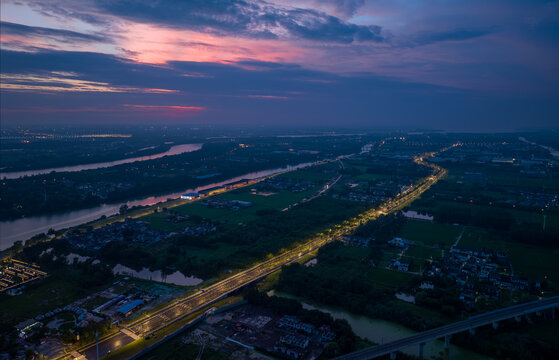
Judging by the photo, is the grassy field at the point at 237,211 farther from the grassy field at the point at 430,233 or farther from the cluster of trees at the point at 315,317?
the cluster of trees at the point at 315,317

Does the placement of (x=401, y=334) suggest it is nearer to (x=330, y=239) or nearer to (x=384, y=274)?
(x=384, y=274)

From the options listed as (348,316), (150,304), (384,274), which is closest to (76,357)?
Result: (150,304)

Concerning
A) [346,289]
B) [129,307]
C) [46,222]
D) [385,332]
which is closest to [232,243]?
[129,307]

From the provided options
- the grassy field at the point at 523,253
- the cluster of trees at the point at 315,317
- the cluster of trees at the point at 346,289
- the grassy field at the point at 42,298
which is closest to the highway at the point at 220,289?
the cluster of trees at the point at 346,289

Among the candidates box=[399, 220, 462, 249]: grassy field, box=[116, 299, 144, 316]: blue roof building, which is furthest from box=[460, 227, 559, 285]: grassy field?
box=[116, 299, 144, 316]: blue roof building

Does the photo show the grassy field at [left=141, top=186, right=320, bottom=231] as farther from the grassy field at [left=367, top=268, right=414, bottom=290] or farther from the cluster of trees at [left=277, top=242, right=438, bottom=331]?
the grassy field at [left=367, top=268, right=414, bottom=290]

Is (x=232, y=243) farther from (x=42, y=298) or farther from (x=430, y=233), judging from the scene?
(x=430, y=233)
